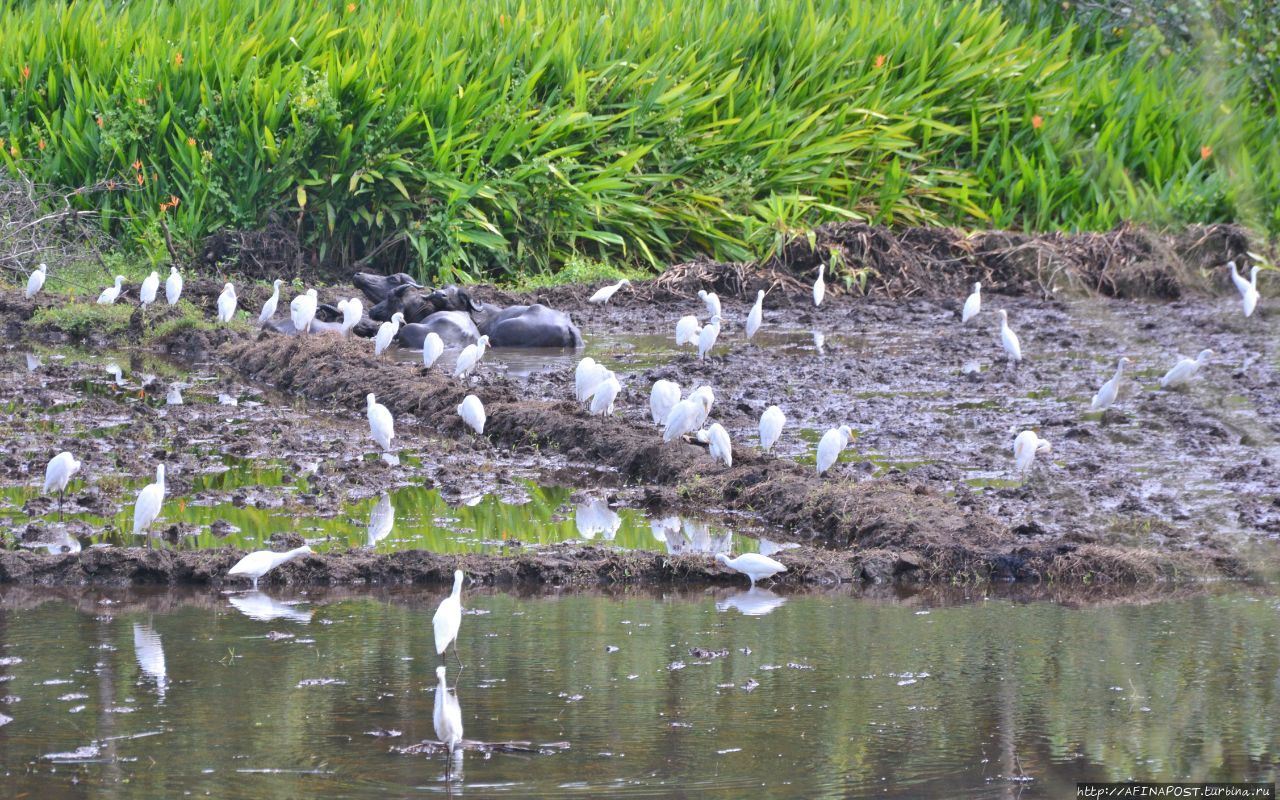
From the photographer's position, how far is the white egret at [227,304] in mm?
14523

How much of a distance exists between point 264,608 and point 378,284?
9.80 metres

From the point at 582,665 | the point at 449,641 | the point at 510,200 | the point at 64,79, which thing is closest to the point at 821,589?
the point at 582,665

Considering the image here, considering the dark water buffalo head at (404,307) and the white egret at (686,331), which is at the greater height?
the white egret at (686,331)

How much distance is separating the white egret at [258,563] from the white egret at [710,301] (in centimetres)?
920

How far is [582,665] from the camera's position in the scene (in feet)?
18.1

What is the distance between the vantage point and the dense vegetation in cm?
1695

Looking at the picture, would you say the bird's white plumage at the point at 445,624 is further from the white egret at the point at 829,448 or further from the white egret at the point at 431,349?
the white egret at the point at 431,349

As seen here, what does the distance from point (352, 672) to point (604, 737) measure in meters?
1.09

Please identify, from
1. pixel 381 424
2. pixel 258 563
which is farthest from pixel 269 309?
pixel 258 563

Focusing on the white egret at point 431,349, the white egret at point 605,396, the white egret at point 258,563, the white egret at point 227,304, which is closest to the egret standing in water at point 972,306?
the white egret at point 431,349

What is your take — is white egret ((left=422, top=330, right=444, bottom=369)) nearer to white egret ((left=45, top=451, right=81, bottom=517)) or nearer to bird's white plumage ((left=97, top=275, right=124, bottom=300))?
bird's white plumage ((left=97, top=275, right=124, bottom=300))

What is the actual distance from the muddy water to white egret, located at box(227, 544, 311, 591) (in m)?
0.16

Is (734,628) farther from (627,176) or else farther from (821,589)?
(627,176)

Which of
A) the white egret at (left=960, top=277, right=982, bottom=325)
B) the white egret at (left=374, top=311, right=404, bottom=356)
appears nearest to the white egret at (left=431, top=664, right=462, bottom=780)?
the white egret at (left=374, top=311, right=404, bottom=356)
